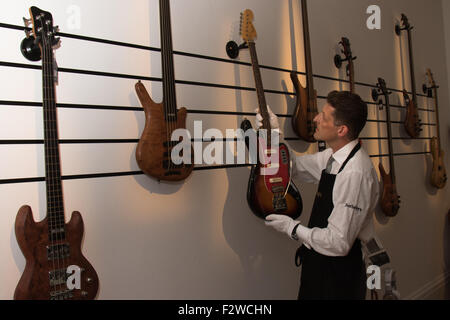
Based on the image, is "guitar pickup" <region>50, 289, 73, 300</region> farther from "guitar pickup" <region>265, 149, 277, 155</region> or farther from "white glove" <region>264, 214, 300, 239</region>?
"guitar pickup" <region>265, 149, 277, 155</region>

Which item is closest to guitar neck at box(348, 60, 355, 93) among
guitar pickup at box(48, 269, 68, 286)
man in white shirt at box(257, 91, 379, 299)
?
man in white shirt at box(257, 91, 379, 299)

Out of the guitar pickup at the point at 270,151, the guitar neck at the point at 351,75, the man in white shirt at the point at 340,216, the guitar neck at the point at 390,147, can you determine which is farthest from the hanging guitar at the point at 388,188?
the guitar pickup at the point at 270,151

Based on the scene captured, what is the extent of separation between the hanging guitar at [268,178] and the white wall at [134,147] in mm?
168

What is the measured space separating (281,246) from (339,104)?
39.3 inches

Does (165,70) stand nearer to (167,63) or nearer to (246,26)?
(167,63)

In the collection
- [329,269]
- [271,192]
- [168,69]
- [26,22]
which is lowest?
[329,269]

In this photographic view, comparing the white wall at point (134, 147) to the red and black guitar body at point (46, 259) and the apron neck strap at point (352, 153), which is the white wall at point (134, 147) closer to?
the red and black guitar body at point (46, 259)

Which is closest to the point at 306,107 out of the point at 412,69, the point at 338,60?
the point at 338,60

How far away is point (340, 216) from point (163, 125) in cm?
89

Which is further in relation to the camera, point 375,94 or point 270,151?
point 375,94

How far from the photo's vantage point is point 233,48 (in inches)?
83.1

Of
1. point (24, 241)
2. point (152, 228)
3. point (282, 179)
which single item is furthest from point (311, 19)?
point (24, 241)

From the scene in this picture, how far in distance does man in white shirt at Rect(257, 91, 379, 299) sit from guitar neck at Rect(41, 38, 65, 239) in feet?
3.21
